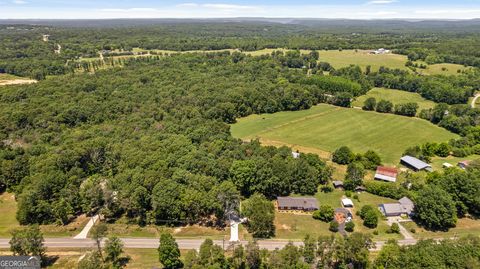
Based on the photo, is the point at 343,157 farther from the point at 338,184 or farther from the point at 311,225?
the point at 311,225

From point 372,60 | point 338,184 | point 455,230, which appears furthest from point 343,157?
point 372,60

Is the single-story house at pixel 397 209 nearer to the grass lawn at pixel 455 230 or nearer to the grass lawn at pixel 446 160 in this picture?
the grass lawn at pixel 455 230

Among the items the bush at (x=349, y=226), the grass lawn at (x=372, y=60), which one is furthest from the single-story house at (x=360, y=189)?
the grass lawn at (x=372, y=60)

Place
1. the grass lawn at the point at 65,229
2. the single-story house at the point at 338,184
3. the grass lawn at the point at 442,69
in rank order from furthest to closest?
1. the grass lawn at the point at 442,69
2. the single-story house at the point at 338,184
3. the grass lawn at the point at 65,229

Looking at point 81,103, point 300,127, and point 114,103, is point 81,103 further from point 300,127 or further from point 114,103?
point 300,127

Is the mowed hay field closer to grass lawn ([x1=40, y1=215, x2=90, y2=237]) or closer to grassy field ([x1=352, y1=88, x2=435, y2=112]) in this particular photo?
grassy field ([x1=352, y1=88, x2=435, y2=112])

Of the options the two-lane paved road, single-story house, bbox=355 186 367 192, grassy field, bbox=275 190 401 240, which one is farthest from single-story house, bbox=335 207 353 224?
single-story house, bbox=355 186 367 192
